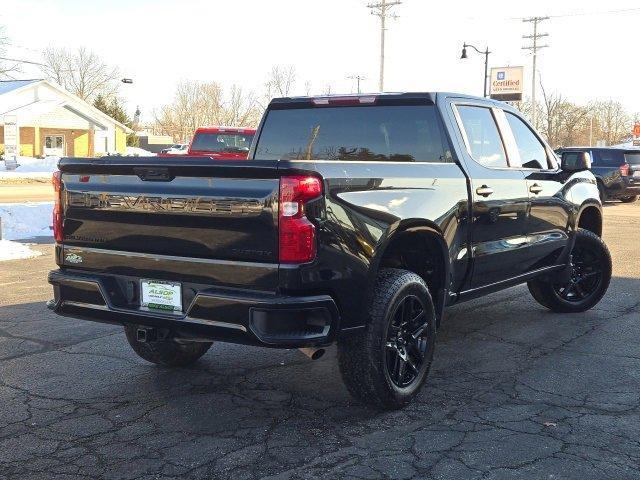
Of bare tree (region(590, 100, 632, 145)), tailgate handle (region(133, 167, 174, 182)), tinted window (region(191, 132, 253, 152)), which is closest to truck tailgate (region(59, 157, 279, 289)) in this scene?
tailgate handle (region(133, 167, 174, 182))

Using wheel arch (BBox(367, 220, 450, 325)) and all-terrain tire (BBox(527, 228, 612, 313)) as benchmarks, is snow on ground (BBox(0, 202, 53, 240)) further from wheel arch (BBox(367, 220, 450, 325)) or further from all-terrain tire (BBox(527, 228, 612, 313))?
wheel arch (BBox(367, 220, 450, 325))

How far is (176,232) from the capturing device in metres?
4.11

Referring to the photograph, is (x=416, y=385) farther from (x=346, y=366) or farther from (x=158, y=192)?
(x=158, y=192)

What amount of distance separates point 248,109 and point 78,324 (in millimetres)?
75173

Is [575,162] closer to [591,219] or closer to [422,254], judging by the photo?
[591,219]

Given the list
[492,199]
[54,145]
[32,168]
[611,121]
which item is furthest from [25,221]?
[611,121]

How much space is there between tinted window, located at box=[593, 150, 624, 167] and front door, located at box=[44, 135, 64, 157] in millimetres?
37431

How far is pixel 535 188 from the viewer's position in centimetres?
625

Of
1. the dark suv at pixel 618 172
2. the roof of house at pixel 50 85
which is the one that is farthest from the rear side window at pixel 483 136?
the roof of house at pixel 50 85

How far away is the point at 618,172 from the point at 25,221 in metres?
17.4

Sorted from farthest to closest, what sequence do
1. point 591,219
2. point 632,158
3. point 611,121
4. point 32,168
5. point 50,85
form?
1. point 611,121
2. point 50,85
3. point 32,168
4. point 632,158
5. point 591,219

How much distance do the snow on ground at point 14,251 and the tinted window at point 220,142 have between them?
677 centimetres

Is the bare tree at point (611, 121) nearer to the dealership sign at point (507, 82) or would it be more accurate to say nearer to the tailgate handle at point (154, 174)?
the dealership sign at point (507, 82)

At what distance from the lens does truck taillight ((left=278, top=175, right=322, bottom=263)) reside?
379 cm
